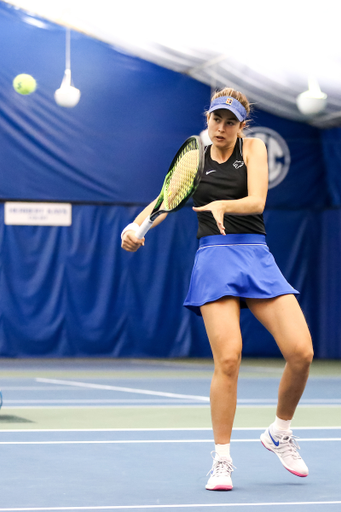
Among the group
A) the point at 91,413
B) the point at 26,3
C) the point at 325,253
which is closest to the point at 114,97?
the point at 26,3

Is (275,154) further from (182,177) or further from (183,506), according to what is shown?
(183,506)

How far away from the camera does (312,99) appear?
10.2m

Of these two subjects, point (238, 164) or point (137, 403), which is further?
point (137, 403)

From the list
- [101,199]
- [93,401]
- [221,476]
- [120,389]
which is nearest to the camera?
[221,476]

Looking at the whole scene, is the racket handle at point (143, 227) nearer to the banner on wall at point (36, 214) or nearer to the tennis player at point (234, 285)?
the tennis player at point (234, 285)

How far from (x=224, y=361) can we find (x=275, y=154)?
30.5ft

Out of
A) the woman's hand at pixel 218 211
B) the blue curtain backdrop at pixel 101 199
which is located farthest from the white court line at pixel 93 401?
the blue curtain backdrop at pixel 101 199

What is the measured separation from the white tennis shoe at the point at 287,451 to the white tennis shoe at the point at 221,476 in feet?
0.87

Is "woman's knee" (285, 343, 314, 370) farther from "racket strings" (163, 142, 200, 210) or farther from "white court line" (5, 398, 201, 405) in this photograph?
"white court line" (5, 398, 201, 405)

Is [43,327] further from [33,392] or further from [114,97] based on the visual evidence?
[33,392]

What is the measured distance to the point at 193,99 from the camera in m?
12.0

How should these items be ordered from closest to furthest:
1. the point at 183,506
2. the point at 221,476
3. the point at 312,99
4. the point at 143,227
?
the point at 183,506 → the point at 221,476 → the point at 143,227 → the point at 312,99

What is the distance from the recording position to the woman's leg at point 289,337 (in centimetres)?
319

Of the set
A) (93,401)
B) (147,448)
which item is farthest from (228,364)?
(93,401)
